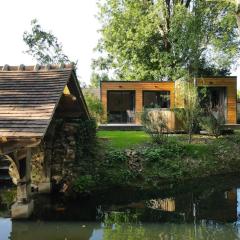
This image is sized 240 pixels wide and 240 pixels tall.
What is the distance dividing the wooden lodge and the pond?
3.07 ft

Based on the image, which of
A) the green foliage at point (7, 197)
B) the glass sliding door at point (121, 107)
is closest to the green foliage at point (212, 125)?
the glass sliding door at point (121, 107)

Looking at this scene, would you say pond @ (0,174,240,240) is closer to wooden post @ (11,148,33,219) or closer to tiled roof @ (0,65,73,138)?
wooden post @ (11,148,33,219)

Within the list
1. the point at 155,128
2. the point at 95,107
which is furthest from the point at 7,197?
the point at 95,107

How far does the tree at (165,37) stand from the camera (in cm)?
3141

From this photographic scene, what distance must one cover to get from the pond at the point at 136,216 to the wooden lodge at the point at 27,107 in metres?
0.93

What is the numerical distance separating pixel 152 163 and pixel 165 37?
21.3 m

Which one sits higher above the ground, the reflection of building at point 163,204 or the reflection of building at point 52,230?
the reflection of building at point 163,204

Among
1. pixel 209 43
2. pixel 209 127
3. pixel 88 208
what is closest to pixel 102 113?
pixel 209 127

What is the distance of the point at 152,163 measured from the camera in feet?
55.4

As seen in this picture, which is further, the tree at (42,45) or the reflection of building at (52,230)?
the tree at (42,45)

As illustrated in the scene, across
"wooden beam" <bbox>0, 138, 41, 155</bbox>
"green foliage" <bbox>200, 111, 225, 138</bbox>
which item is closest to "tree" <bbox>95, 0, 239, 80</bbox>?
"green foliage" <bbox>200, 111, 225, 138</bbox>

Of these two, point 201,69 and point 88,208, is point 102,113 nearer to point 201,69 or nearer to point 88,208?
point 201,69

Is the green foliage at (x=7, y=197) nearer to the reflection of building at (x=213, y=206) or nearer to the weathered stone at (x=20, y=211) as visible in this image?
the weathered stone at (x=20, y=211)

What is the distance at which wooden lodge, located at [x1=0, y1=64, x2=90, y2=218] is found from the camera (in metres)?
9.25
